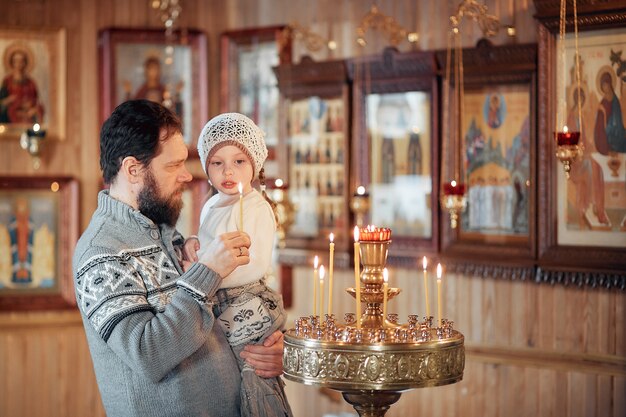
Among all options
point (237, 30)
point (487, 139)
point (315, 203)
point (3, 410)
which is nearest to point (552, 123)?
point (487, 139)

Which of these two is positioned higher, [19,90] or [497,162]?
[19,90]

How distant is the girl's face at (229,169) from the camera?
11.5 feet

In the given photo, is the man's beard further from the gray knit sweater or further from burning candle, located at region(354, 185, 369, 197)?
burning candle, located at region(354, 185, 369, 197)

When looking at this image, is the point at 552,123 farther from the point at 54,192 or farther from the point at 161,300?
the point at 54,192

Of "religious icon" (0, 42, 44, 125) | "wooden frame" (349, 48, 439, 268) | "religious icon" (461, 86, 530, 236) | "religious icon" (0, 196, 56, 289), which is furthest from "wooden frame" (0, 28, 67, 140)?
"religious icon" (461, 86, 530, 236)

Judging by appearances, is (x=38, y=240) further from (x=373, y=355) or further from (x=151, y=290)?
(x=373, y=355)

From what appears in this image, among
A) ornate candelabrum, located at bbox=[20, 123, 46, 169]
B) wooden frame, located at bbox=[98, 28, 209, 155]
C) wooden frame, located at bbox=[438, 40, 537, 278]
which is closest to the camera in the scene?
wooden frame, located at bbox=[438, 40, 537, 278]

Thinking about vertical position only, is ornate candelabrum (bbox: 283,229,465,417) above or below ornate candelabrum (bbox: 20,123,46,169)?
below

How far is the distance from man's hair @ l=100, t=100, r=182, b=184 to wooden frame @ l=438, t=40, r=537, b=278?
2683mm

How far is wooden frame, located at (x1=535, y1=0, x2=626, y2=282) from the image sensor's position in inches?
197

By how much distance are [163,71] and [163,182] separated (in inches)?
147

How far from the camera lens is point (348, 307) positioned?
6.35 meters

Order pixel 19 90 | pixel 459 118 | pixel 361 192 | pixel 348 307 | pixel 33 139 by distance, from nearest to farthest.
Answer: pixel 459 118, pixel 361 192, pixel 348 307, pixel 33 139, pixel 19 90

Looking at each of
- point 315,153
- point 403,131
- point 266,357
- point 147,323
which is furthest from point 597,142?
point 147,323
